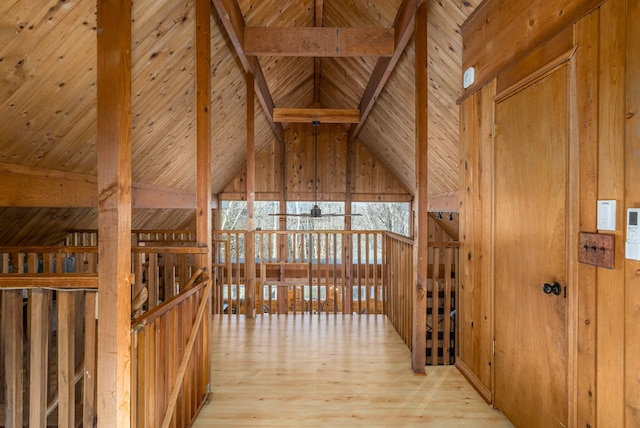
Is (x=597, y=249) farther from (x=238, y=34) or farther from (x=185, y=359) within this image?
(x=238, y=34)

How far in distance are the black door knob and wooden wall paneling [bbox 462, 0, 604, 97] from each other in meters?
1.32

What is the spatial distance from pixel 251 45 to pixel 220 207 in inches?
198

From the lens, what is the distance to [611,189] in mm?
1515

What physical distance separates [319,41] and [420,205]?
2.02 m

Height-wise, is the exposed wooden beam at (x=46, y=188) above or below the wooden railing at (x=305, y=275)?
above

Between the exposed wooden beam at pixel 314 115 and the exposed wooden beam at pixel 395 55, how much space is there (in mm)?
249

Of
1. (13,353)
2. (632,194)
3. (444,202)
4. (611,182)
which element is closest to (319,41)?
(611,182)

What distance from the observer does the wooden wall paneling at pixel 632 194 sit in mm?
1395

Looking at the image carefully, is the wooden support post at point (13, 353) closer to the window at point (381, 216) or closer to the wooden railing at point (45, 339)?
the wooden railing at point (45, 339)

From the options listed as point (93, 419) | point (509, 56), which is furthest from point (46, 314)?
point (509, 56)

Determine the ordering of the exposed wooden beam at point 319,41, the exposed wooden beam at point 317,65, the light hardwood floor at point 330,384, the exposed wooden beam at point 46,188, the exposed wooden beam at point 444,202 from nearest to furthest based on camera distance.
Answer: the light hardwood floor at point 330,384
the exposed wooden beam at point 46,188
the exposed wooden beam at point 319,41
the exposed wooden beam at point 317,65
the exposed wooden beam at point 444,202

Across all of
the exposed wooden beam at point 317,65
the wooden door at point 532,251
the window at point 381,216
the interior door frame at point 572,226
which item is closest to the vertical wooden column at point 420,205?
the wooden door at point 532,251

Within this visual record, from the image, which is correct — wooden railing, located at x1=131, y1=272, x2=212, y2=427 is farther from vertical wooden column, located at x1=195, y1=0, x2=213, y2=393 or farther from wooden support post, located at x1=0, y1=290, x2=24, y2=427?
wooden support post, located at x1=0, y1=290, x2=24, y2=427

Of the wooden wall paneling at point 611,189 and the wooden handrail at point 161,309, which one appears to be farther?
Answer: the wooden handrail at point 161,309
